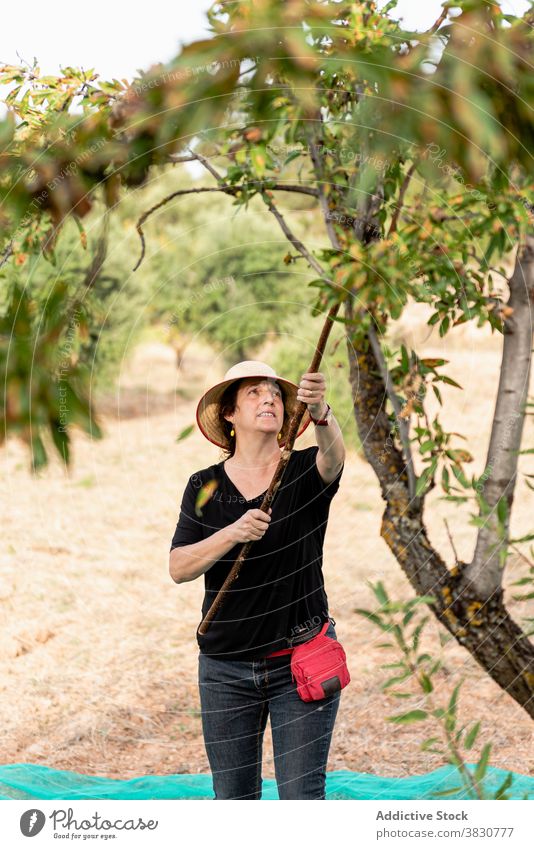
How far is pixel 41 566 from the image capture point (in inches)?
237

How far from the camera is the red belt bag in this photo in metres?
1.87

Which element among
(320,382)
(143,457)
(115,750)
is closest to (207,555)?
(320,382)

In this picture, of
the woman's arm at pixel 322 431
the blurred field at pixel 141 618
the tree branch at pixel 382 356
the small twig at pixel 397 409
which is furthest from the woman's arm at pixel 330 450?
A: the small twig at pixel 397 409

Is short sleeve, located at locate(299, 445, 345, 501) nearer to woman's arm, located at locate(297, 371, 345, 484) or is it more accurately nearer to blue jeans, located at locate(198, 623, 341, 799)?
woman's arm, located at locate(297, 371, 345, 484)

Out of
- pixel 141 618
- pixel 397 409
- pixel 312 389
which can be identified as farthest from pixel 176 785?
pixel 141 618

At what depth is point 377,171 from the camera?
7.13ft

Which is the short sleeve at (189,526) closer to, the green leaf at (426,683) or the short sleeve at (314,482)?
the short sleeve at (314,482)

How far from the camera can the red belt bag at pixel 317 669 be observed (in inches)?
73.7

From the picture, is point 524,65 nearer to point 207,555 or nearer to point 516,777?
point 207,555

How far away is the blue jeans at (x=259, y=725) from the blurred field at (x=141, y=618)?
26.2 inches

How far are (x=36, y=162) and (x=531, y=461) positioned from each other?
6456mm

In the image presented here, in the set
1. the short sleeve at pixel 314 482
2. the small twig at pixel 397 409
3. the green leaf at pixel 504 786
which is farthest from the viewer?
the small twig at pixel 397 409

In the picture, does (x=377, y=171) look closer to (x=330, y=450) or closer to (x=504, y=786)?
(x=330, y=450)

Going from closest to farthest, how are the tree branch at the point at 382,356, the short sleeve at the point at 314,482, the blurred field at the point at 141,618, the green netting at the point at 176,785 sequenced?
the short sleeve at the point at 314,482 → the tree branch at the point at 382,356 → the green netting at the point at 176,785 → the blurred field at the point at 141,618
